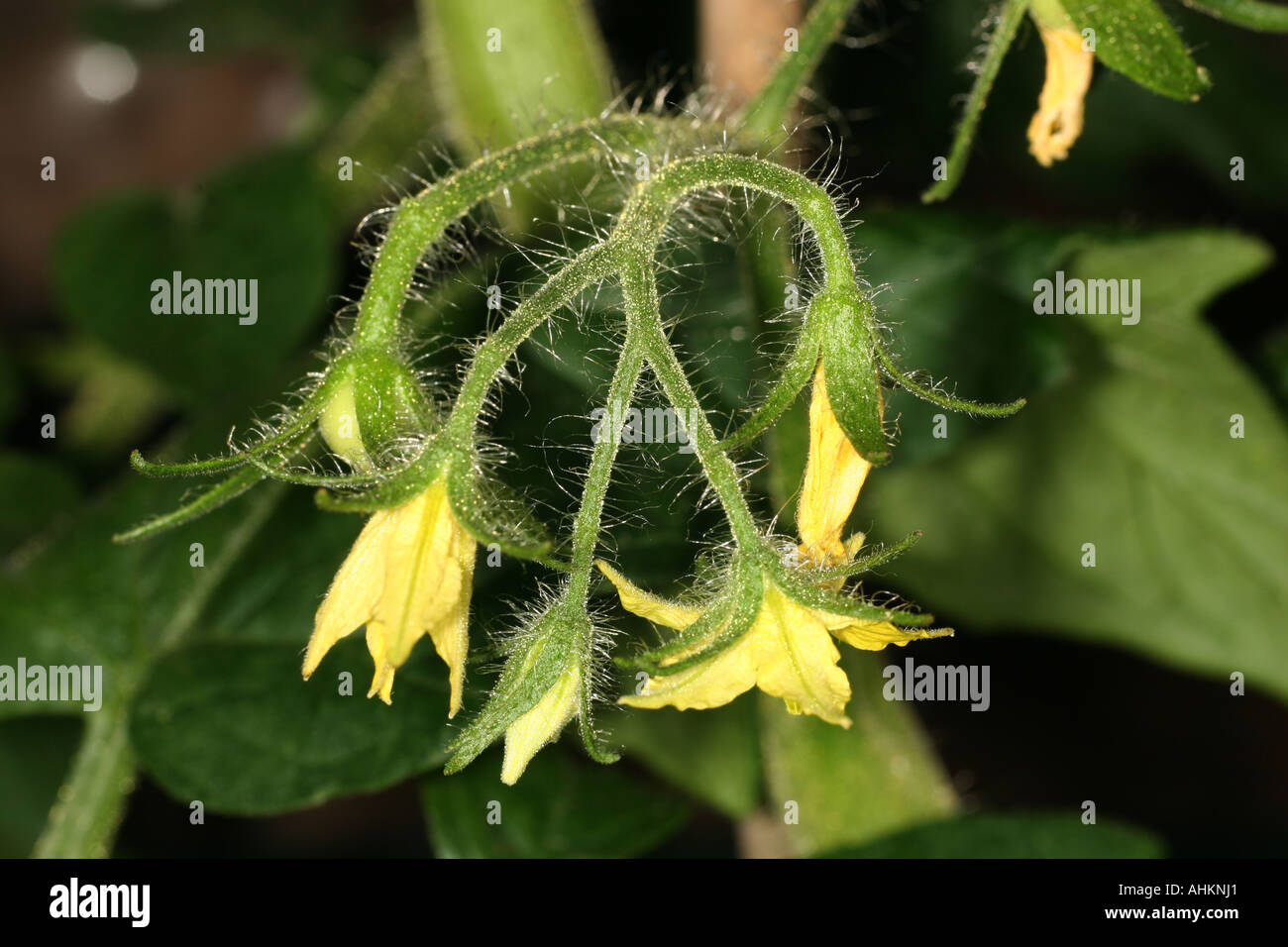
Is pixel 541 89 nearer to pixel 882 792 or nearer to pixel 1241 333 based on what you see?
pixel 882 792

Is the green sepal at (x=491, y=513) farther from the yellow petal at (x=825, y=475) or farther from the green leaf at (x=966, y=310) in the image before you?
the green leaf at (x=966, y=310)

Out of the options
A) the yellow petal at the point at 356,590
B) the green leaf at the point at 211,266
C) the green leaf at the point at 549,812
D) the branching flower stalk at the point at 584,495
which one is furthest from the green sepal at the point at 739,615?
the green leaf at the point at 211,266

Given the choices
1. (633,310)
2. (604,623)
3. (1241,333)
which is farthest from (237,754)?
(1241,333)

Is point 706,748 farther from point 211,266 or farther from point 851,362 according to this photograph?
point 211,266

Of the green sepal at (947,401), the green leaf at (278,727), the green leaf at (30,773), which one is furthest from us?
the green leaf at (30,773)

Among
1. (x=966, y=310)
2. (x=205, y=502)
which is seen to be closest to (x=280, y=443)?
(x=205, y=502)
